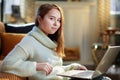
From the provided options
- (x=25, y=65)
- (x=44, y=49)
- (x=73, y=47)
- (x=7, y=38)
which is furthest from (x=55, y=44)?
(x=73, y=47)

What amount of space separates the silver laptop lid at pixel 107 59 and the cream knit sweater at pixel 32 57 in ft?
1.02

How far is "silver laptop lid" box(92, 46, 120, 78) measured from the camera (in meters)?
1.44

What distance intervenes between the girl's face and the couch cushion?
1069mm

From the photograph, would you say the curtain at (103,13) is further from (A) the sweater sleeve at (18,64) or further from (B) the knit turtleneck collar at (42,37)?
(A) the sweater sleeve at (18,64)

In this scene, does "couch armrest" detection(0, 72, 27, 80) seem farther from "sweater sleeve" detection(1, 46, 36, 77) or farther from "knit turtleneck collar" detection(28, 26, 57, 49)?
"knit turtleneck collar" detection(28, 26, 57, 49)

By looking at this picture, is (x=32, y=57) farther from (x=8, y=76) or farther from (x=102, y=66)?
(x=102, y=66)

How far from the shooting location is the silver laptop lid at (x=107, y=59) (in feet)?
4.72

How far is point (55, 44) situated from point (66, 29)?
296 centimetres

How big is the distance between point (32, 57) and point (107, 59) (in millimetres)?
447

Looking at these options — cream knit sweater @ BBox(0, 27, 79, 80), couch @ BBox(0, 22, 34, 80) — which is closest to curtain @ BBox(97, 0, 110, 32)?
couch @ BBox(0, 22, 34, 80)

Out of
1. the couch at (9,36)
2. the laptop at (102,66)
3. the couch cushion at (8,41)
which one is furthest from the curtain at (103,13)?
the laptop at (102,66)

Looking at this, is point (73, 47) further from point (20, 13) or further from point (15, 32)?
point (15, 32)

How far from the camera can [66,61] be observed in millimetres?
4711

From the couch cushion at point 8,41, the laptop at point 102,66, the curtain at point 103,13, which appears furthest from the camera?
the curtain at point 103,13
